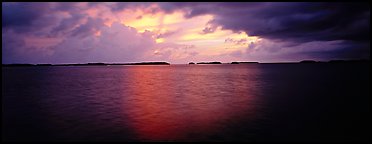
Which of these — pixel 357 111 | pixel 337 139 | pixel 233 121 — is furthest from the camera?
pixel 357 111

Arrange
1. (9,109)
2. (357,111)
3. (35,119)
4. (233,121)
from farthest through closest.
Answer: (9,109) < (357,111) < (35,119) < (233,121)

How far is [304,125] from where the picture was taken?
A: 719 inches

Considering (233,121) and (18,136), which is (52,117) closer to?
(18,136)

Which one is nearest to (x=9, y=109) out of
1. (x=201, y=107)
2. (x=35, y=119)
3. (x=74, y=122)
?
(x=35, y=119)

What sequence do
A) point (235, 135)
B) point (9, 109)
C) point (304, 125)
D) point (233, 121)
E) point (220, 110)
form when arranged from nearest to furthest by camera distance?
point (235, 135)
point (304, 125)
point (233, 121)
point (220, 110)
point (9, 109)

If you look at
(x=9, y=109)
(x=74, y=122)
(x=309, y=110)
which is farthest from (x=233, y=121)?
(x=9, y=109)

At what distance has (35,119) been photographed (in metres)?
21.4

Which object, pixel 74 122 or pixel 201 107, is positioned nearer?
pixel 74 122

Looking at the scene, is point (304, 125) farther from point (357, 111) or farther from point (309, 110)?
point (357, 111)

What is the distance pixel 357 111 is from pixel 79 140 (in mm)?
22349

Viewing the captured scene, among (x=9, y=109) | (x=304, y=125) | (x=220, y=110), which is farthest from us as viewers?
(x=9, y=109)

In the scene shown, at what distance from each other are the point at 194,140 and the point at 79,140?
674cm

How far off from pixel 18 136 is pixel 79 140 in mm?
4136

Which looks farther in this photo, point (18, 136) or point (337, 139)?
point (18, 136)
